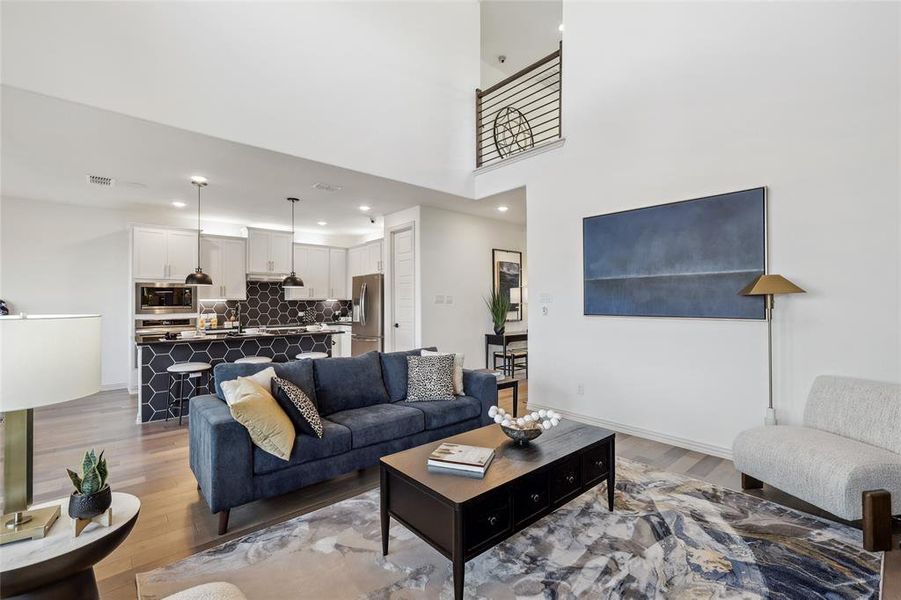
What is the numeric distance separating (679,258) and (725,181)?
0.72m

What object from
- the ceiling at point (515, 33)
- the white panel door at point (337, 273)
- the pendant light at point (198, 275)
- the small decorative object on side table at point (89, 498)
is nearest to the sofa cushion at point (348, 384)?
the small decorative object on side table at point (89, 498)

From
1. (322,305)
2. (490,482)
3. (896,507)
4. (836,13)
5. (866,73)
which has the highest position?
(836,13)

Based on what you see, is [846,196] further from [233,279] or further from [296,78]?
[233,279]

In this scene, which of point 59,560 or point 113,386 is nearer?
point 59,560

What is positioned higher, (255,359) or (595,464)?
(255,359)

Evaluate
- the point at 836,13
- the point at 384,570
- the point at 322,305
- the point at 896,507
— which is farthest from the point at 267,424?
the point at 322,305

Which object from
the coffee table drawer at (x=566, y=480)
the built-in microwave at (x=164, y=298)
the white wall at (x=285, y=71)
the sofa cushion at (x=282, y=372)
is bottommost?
the coffee table drawer at (x=566, y=480)

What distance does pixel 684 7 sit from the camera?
3639mm

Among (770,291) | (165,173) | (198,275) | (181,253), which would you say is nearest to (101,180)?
(165,173)

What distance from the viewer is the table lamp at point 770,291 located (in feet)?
9.46

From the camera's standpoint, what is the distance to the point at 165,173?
178 inches

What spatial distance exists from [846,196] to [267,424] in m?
4.19

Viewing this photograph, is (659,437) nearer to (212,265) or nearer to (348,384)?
(348,384)

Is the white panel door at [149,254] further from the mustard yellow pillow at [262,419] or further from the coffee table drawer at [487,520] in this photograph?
the coffee table drawer at [487,520]
